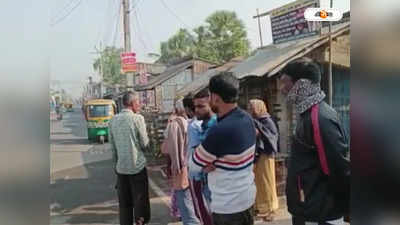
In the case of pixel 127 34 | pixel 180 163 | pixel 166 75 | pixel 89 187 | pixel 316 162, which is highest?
pixel 127 34

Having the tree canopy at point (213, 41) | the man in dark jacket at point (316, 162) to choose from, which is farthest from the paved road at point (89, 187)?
the man in dark jacket at point (316, 162)

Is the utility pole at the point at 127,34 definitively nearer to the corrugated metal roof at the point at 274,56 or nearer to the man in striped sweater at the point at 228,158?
the corrugated metal roof at the point at 274,56

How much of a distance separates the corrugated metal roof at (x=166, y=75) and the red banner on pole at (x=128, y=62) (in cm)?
19

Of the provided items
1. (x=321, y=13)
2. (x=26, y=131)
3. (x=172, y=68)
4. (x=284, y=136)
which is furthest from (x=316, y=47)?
(x=26, y=131)

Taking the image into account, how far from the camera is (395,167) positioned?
1.28 meters

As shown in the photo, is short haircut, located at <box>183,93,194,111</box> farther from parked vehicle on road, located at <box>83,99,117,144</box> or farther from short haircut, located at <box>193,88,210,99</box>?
parked vehicle on road, located at <box>83,99,117,144</box>

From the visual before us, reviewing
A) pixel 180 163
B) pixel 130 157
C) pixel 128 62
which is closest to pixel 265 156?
pixel 180 163

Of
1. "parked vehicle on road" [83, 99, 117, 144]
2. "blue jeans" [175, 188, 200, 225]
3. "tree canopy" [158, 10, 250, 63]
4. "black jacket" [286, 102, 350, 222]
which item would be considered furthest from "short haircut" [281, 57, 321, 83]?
"parked vehicle on road" [83, 99, 117, 144]

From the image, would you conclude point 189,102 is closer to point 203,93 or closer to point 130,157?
point 203,93

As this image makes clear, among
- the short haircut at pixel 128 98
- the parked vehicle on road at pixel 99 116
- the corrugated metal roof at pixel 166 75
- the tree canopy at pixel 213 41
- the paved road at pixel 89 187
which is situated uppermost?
the tree canopy at pixel 213 41

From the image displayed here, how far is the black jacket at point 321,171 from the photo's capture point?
60.1 inches

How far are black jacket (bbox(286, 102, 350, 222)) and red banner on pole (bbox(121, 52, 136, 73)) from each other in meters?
1.43

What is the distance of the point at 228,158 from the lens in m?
1.61

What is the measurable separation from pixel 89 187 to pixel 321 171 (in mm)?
2745
